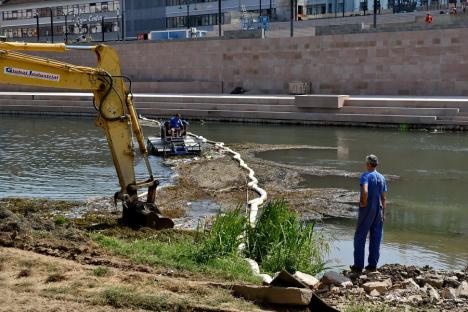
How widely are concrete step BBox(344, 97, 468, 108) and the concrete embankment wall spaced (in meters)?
6.12

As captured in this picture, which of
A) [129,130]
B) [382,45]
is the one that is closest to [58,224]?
[129,130]

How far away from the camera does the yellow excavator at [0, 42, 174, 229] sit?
35.7ft

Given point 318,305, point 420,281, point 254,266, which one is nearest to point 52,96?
point 254,266

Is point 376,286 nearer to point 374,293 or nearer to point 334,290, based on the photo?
point 374,293

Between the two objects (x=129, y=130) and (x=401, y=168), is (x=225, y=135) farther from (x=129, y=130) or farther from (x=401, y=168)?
(x=129, y=130)

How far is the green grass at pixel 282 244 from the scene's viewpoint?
8.70 m

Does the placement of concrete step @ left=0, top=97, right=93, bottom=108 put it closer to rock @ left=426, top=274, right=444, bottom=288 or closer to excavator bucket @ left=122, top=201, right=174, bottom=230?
excavator bucket @ left=122, top=201, right=174, bottom=230

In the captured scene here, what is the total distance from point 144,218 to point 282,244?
277 cm

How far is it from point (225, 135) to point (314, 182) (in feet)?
41.7

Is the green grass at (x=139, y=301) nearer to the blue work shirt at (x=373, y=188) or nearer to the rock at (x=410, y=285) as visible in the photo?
the rock at (x=410, y=285)

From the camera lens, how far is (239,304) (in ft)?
21.0

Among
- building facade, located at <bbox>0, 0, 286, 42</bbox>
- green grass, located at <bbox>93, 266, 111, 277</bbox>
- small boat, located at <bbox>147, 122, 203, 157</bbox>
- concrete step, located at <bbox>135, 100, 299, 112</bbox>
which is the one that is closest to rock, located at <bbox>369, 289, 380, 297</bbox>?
green grass, located at <bbox>93, 266, 111, 277</bbox>

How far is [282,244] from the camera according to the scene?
9.05 metres

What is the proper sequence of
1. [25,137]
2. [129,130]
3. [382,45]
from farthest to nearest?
[382,45] < [25,137] < [129,130]
